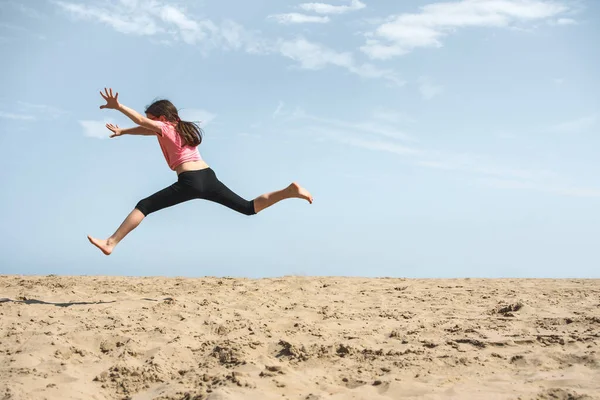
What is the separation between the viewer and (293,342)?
4.43 meters

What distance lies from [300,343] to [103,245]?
2.42 m

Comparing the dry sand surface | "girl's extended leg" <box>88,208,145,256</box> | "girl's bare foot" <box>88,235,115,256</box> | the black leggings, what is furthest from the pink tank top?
the dry sand surface

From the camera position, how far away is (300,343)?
4.44 m

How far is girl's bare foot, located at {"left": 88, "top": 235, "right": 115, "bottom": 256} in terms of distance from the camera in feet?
18.6

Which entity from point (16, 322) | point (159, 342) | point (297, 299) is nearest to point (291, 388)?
point (159, 342)

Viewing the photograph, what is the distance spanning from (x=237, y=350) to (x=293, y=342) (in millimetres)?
444

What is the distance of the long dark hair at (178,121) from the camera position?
600 centimetres

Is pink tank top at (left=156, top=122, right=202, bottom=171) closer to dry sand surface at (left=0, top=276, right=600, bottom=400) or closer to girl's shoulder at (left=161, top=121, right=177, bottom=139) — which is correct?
girl's shoulder at (left=161, top=121, right=177, bottom=139)

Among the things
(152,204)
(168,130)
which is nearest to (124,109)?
(168,130)

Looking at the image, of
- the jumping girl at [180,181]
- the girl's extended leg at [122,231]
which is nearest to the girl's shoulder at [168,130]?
the jumping girl at [180,181]

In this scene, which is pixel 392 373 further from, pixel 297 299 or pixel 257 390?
pixel 297 299

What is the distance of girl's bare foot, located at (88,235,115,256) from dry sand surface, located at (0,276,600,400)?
60 cm

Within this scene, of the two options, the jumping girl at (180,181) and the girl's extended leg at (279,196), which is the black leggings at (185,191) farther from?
the girl's extended leg at (279,196)

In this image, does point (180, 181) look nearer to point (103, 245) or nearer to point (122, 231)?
point (122, 231)
